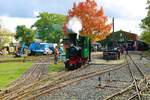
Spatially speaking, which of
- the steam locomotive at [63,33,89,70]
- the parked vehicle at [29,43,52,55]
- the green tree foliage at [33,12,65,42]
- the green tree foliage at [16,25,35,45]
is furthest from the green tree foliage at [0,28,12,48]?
the steam locomotive at [63,33,89,70]

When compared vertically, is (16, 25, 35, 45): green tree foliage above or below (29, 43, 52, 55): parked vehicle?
above

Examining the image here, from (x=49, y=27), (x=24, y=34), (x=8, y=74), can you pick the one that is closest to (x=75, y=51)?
(x=8, y=74)

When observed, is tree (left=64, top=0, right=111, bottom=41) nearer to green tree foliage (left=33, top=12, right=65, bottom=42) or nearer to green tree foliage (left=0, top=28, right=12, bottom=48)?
green tree foliage (left=0, top=28, right=12, bottom=48)

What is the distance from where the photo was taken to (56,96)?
52.7 feet

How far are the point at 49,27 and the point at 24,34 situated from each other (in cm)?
3458

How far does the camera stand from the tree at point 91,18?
2849 inches

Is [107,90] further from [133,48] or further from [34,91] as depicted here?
[133,48]

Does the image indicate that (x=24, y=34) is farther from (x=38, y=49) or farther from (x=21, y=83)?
(x=21, y=83)

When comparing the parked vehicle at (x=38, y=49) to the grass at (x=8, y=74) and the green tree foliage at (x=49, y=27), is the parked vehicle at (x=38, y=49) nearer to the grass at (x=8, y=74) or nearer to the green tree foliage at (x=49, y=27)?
the grass at (x=8, y=74)

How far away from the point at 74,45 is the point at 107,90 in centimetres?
1554

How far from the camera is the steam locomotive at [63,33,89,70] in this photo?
32.4m

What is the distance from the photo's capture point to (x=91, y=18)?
73312 millimetres

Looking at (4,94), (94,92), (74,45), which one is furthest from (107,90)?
(74,45)

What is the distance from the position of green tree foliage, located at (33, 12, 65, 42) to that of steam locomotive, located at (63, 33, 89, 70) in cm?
10182
